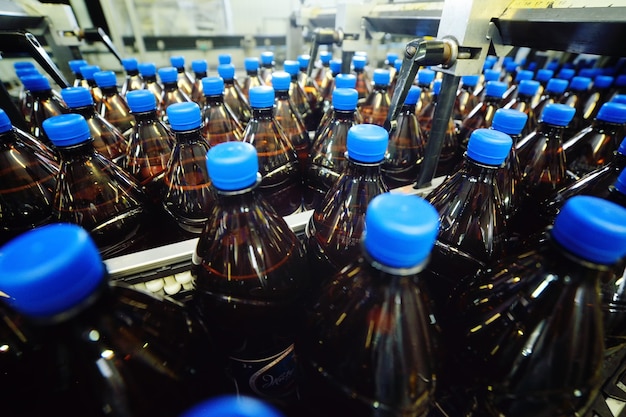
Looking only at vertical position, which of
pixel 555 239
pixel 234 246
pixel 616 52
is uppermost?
pixel 616 52

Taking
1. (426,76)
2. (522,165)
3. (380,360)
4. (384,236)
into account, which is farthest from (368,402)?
(426,76)

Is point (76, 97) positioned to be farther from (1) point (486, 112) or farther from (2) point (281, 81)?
(1) point (486, 112)

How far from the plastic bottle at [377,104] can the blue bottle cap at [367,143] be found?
685 millimetres

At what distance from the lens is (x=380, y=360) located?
0.43 m

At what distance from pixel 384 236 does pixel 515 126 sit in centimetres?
64

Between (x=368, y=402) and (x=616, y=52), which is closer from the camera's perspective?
(x=368, y=402)

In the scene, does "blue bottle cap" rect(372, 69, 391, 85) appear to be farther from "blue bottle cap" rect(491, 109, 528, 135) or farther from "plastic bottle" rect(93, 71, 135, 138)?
"plastic bottle" rect(93, 71, 135, 138)

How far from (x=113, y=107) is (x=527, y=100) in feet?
5.92

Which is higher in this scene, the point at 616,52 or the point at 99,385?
the point at 616,52

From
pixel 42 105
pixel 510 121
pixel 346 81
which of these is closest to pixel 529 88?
pixel 510 121

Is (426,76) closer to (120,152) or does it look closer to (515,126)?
(515,126)

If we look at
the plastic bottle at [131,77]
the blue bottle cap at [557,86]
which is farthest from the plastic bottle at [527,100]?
the plastic bottle at [131,77]

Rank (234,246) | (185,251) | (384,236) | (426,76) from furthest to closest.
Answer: (426,76)
(185,251)
(234,246)
(384,236)

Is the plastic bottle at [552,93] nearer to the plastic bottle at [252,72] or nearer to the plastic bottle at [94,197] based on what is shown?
the plastic bottle at [252,72]
